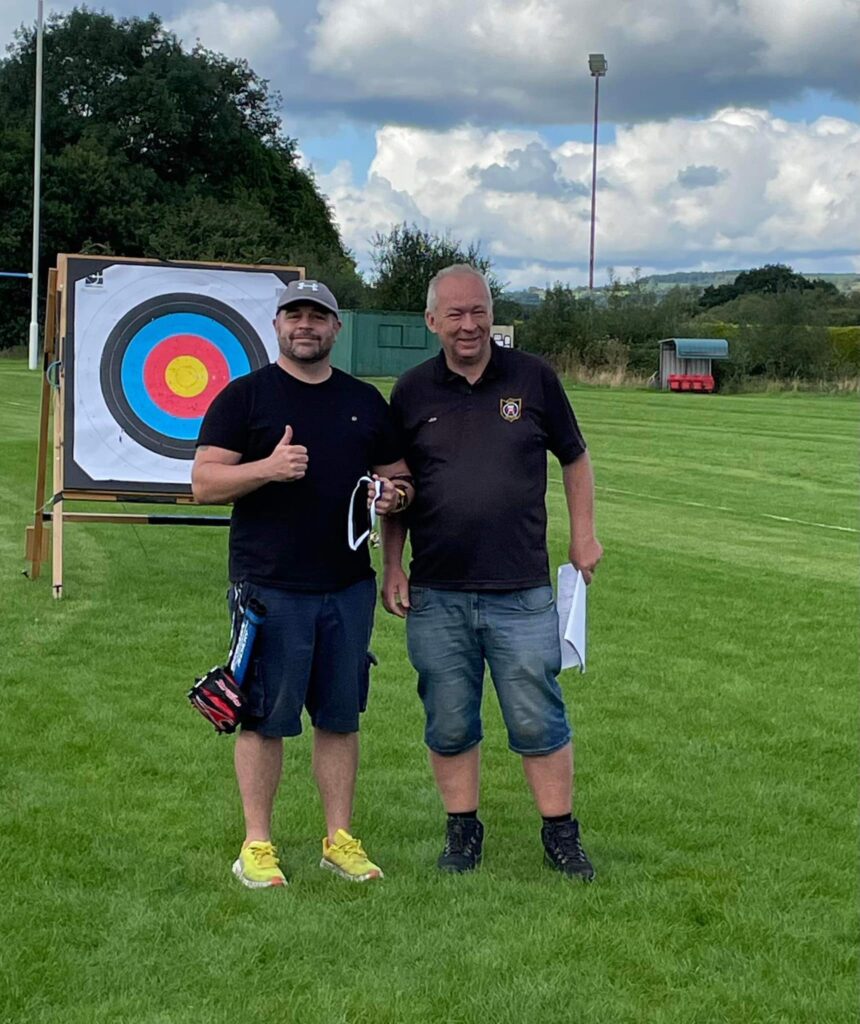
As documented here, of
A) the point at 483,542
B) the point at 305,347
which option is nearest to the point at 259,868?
the point at 483,542

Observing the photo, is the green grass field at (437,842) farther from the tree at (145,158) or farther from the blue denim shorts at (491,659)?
the tree at (145,158)

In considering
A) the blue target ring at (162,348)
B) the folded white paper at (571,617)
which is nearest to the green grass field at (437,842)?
the folded white paper at (571,617)

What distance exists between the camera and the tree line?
46.0 m

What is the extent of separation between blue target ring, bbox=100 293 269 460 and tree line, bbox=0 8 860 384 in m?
35.1

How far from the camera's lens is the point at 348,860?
4586 mm

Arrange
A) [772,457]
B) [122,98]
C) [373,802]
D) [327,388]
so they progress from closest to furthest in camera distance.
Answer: [327,388], [373,802], [772,457], [122,98]

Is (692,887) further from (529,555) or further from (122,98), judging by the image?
(122,98)

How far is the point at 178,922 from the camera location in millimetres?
4180

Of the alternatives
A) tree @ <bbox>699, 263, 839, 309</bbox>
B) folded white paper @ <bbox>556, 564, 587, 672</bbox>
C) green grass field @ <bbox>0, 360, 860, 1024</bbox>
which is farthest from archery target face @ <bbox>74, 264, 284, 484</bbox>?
tree @ <bbox>699, 263, 839, 309</bbox>

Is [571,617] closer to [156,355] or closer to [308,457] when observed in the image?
[308,457]

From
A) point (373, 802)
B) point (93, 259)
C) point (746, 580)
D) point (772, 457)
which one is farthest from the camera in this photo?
point (772, 457)

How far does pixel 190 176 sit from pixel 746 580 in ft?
185

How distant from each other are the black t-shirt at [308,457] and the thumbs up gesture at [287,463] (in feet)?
0.46

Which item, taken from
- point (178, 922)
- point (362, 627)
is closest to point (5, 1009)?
point (178, 922)
